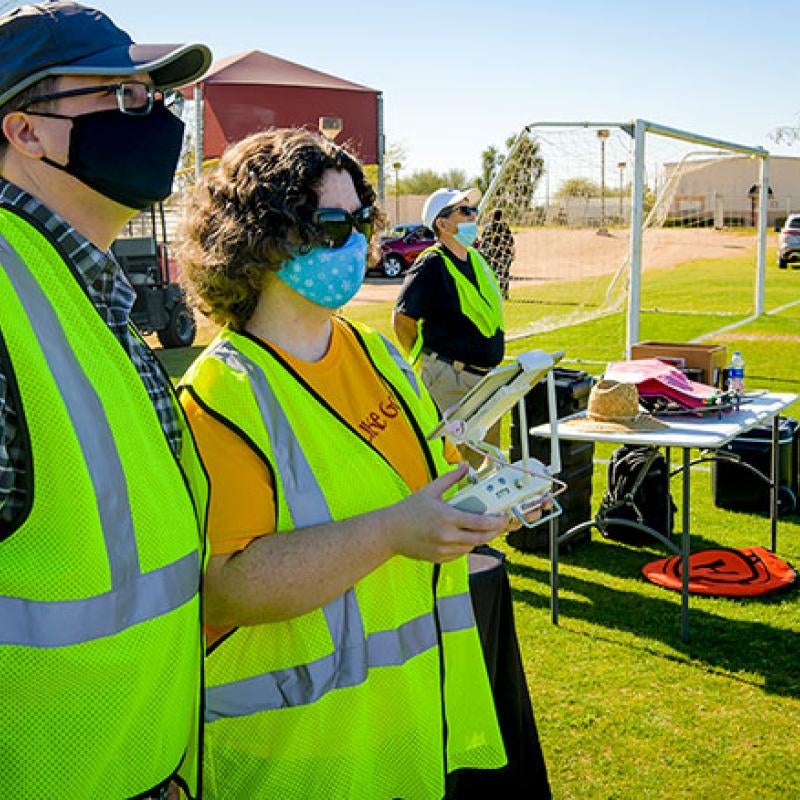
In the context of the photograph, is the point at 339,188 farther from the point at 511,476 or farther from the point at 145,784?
the point at 145,784

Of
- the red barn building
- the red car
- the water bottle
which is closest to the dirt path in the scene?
the red car

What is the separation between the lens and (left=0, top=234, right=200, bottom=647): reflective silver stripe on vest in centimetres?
135

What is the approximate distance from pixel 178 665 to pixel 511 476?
2.50 ft

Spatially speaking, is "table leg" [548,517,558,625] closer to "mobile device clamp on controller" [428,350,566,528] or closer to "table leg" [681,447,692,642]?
"table leg" [681,447,692,642]

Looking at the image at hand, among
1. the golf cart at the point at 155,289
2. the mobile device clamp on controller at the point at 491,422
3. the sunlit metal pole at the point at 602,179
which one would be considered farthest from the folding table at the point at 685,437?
the golf cart at the point at 155,289

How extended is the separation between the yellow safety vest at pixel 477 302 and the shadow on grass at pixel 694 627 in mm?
1526

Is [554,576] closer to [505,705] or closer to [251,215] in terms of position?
[505,705]

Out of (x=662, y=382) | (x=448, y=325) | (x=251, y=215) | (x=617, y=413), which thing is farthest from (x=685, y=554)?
(x=251, y=215)

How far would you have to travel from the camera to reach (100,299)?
1.62 m

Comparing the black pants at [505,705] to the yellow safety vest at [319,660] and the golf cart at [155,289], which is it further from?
the golf cart at [155,289]

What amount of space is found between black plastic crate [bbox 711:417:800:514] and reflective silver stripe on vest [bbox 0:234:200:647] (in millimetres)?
6156

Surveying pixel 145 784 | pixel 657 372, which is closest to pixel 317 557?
pixel 145 784

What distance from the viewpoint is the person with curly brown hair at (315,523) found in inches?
→ 73.8

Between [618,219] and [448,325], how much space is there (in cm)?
959
